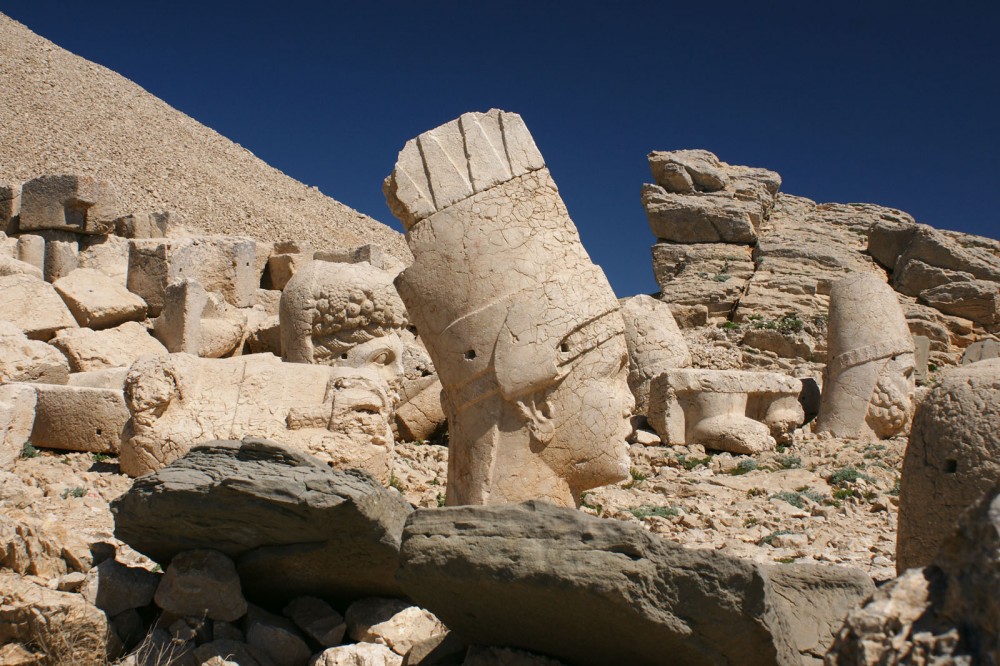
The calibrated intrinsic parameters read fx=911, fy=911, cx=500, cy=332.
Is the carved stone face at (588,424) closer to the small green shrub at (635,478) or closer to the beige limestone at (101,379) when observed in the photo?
the small green shrub at (635,478)

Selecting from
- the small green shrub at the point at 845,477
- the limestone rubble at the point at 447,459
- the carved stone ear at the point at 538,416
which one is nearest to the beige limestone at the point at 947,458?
the limestone rubble at the point at 447,459

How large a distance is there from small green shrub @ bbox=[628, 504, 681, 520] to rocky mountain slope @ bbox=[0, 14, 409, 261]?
70.7ft

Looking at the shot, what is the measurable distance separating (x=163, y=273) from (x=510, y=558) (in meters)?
8.20

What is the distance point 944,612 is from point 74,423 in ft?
18.5

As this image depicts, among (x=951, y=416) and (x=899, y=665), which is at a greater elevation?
(x=951, y=416)

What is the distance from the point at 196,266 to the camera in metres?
10.2

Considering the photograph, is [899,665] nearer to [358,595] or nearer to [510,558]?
[510,558]

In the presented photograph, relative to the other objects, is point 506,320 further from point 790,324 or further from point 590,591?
point 790,324

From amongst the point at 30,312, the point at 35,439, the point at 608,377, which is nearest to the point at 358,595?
the point at 608,377

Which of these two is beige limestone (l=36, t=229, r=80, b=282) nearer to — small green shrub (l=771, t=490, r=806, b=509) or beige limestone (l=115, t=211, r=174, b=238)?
beige limestone (l=115, t=211, r=174, b=238)

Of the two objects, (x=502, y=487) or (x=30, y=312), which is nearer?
(x=502, y=487)

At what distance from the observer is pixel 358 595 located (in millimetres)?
3355

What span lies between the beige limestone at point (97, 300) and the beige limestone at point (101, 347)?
243 millimetres

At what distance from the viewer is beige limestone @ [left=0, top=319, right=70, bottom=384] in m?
6.41
